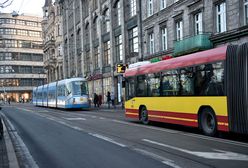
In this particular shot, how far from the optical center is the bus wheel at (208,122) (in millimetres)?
12778

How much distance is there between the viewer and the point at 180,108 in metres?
14.8

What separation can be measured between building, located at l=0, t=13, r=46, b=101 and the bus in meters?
104

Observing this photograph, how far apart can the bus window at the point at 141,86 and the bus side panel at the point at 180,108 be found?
230 mm

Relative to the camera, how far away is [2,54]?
11725 cm

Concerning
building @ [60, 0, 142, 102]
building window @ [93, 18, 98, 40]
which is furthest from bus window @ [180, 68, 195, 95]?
building window @ [93, 18, 98, 40]

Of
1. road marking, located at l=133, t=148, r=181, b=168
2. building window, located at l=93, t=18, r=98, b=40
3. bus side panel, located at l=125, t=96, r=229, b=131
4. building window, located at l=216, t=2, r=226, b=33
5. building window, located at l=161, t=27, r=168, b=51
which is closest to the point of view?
road marking, located at l=133, t=148, r=181, b=168

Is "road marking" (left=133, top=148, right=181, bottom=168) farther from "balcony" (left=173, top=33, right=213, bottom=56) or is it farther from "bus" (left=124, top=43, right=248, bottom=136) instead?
"balcony" (left=173, top=33, right=213, bottom=56)

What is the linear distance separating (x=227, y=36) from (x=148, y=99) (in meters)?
10.9

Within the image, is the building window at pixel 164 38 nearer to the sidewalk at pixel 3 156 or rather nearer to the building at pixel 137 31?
the building at pixel 137 31

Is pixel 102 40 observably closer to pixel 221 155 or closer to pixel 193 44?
pixel 193 44

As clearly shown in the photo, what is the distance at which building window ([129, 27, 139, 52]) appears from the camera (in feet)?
140

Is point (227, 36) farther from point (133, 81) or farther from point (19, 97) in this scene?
point (19, 97)

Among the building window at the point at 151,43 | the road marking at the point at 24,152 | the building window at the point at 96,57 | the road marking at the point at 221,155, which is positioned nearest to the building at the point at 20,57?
the building window at the point at 96,57

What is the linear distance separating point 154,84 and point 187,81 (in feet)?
9.29
